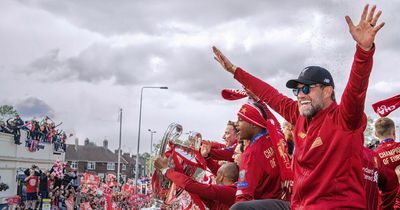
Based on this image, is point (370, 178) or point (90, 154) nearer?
point (370, 178)

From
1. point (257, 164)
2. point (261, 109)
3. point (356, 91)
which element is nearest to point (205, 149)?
point (261, 109)

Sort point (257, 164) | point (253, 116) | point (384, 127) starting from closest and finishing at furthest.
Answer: point (257, 164), point (253, 116), point (384, 127)

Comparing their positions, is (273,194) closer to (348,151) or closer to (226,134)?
(348,151)

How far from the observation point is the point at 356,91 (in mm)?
3074

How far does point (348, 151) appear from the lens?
3275mm

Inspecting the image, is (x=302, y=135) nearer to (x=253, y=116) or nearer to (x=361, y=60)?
(x=361, y=60)

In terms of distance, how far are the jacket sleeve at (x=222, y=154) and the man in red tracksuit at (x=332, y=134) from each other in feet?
9.99

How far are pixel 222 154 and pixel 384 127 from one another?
2149 millimetres

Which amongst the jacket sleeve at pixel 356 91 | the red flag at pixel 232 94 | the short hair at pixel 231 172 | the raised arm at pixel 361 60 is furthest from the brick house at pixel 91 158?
the raised arm at pixel 361 60

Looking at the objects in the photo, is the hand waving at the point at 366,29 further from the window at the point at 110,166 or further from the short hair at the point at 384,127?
the window at the point at 110,166

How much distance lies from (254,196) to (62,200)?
64.6 ft

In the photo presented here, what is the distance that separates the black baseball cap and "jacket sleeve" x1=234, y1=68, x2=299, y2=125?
58cm

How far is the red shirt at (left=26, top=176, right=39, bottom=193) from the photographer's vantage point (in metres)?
21.0

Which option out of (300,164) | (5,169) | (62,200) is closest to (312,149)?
(300,164)
